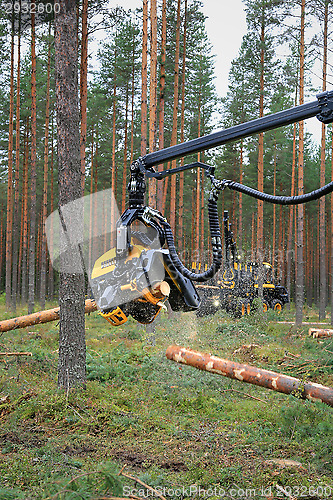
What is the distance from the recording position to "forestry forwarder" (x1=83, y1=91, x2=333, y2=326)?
A: 2.62 m

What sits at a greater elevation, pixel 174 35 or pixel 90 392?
pixel 174 35

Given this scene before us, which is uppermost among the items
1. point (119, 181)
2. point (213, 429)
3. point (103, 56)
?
point (103, 56)

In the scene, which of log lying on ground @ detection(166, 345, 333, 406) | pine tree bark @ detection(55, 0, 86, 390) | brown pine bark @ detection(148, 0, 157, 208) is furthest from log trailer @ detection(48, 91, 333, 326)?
A: brown pine bark @ detection(148, 0, 157, 208)

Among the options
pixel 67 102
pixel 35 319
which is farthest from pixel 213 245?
pixel 35 319

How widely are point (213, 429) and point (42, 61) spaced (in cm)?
2158

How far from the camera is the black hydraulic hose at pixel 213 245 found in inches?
93.8

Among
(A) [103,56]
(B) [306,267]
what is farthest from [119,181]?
(B) [306,267]

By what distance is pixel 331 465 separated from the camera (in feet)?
17.0

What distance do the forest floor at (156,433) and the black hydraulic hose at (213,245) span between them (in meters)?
1.81

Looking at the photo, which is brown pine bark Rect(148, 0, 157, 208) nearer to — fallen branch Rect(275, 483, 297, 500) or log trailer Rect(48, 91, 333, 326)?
fallen branch Rect(275, 483, 297, 500)

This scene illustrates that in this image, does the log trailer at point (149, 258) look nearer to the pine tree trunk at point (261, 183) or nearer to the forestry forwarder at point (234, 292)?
the forestry forwarder at point (234, 292)

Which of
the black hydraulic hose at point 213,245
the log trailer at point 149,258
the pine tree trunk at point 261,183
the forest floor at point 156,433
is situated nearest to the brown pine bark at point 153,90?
the forest floor at point 156,433

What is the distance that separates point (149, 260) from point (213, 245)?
518 millimetres

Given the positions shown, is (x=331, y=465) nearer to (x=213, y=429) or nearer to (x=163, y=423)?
(x=213, y=429)
